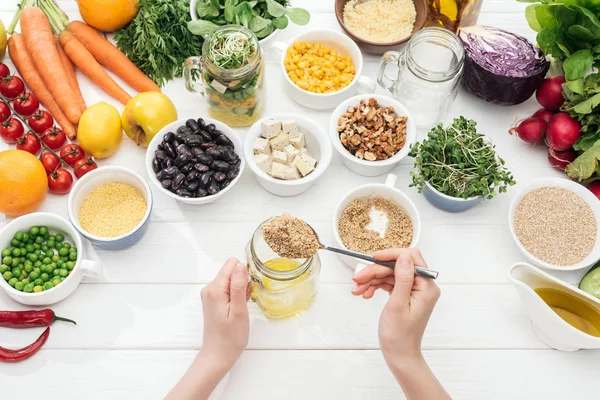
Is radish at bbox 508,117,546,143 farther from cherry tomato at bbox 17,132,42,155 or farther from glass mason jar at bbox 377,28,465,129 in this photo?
cherry tomato at bbox 17,132,42,155

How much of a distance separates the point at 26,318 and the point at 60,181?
0.39m

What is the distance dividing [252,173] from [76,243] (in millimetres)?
526

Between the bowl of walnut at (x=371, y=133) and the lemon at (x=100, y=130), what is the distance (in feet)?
2.04

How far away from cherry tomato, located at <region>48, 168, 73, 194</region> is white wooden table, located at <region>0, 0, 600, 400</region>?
0.05 m

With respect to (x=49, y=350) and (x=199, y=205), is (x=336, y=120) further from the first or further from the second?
(x=49, y=350)

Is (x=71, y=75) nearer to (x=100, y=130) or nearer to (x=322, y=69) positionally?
(x=100, y=130)

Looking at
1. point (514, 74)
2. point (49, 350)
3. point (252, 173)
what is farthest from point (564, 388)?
point (49, 350)

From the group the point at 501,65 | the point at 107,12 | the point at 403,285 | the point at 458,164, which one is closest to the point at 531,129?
the point at 501,65

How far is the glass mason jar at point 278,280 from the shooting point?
4.55 ft

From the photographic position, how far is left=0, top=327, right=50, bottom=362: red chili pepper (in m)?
1.46

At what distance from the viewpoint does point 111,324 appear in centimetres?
154

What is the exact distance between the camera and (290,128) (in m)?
1.71

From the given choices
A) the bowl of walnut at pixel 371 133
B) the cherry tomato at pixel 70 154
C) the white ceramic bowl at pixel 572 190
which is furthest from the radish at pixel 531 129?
the cherry tomato at pixel 70 154

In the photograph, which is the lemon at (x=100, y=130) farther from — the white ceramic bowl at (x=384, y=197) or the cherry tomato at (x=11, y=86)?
the white ceramic bowl at (x=384, y=197)
